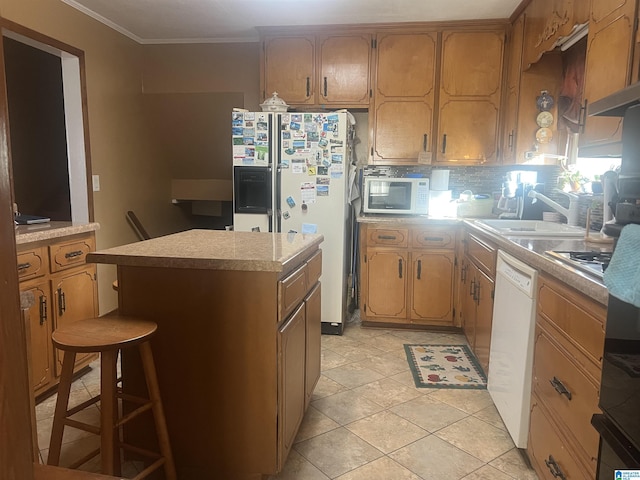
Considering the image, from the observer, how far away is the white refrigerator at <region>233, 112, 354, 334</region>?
3369 mm

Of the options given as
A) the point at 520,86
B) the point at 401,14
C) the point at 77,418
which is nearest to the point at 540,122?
the point at 520,86

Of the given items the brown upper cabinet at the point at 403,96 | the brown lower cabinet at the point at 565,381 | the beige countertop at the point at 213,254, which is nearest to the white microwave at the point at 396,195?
the brown upper cabinet at the point at 403,96

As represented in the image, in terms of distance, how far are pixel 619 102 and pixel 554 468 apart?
4.08ft

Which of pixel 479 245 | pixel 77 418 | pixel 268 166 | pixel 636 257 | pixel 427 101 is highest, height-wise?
pixel 427 101

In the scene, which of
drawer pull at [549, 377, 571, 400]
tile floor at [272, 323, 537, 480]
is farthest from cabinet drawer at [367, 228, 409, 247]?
drawer pull at [549, 377, 571, 400]

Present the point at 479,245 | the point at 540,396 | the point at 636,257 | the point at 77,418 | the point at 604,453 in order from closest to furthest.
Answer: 1. the point at 636,257
2. the point at 604,453
3. the point at 540,396
4. the point at 77,418
5. the point at 479,245

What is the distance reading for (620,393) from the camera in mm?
1090

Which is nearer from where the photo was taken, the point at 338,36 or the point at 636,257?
the point at 636,257

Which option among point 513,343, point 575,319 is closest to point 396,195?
point 513,343

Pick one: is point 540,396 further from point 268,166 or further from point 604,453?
point 268,166

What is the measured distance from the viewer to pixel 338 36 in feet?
12.2

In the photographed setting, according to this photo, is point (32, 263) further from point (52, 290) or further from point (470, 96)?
point (470, 96)

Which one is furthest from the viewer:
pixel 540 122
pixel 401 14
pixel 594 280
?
pixel 401 14

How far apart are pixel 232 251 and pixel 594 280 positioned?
1256mm
